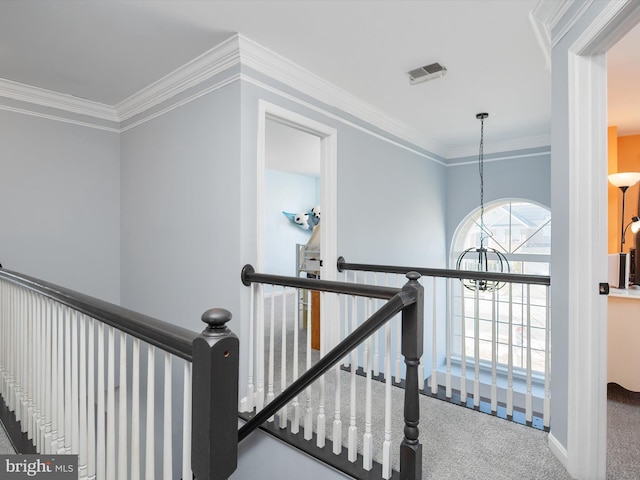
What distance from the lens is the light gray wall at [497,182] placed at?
4.39 m

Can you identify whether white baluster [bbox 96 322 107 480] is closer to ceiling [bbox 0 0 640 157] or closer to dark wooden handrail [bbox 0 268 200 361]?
dark wooden handrail [bbox 0 268 200 361]

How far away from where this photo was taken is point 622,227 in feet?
11.0

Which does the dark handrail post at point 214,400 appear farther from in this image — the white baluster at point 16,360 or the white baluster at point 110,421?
the white baluster at point 16,360

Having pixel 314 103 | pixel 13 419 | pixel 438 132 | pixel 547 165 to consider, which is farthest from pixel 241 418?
pixel 547 165

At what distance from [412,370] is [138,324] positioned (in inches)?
41.7

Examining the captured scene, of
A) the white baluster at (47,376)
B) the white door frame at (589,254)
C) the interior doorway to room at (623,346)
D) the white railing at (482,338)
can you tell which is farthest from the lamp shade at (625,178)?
the white baluster at (47,376)

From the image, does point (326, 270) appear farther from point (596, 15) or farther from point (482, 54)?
point (596, 15)

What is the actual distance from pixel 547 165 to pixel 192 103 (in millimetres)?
4115

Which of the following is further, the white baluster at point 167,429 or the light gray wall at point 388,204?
the light gray wall at point 388,204

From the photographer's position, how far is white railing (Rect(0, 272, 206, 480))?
94 cm

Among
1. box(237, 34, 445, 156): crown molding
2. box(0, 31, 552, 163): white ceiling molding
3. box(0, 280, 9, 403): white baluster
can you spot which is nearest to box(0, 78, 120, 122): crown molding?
box(0, 31, 552, 163): white ceiling molding

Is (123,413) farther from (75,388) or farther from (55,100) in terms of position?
(55,100)

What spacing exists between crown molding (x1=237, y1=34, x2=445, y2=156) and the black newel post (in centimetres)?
183

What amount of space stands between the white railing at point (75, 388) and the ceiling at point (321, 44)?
156 cm
